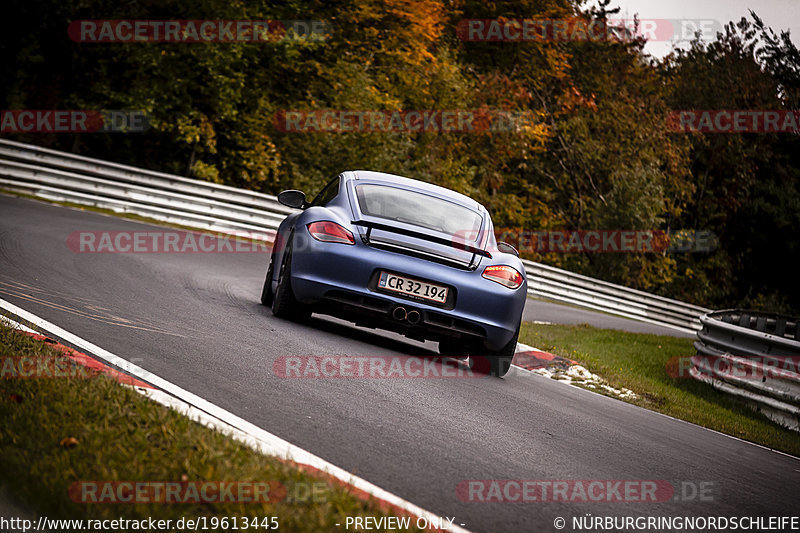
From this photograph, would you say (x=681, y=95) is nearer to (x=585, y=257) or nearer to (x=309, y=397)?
(x=585, y=257)

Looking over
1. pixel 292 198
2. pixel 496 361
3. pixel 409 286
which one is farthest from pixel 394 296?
pixel 292 198

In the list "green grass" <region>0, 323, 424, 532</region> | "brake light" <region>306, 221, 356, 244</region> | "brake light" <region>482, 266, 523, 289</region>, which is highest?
"brake light" <region>306, 221, 356, 244</region>

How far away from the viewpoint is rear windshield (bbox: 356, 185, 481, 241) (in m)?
7.43

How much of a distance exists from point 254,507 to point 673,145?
32.8 metres

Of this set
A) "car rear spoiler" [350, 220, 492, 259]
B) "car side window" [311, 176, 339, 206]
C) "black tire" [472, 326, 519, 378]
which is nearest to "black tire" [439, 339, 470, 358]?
"black tire" [472, 326, 519, 378]

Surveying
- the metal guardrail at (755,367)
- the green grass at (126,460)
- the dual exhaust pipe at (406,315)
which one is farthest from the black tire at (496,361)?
the green grass at (126,460)

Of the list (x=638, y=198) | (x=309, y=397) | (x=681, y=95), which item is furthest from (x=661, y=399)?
(x=681, y=95)

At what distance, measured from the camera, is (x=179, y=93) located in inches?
846

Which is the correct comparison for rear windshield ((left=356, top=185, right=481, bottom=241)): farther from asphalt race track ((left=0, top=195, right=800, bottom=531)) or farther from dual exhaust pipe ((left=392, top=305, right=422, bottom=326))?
asphalt race track ((left=0, top=195, right=800, bottom=531))

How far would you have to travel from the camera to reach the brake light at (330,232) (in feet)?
23.3

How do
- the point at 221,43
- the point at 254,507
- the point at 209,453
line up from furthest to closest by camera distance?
the point at 221,43 < the point at 209,453 < the point at 254,507

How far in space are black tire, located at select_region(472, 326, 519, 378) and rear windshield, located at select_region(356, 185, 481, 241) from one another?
1.00 metres

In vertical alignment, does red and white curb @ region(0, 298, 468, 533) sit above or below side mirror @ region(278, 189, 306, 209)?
below

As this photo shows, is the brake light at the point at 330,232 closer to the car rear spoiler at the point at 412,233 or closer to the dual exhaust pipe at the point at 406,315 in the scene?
the car rear spoiler at the point at 412,233
